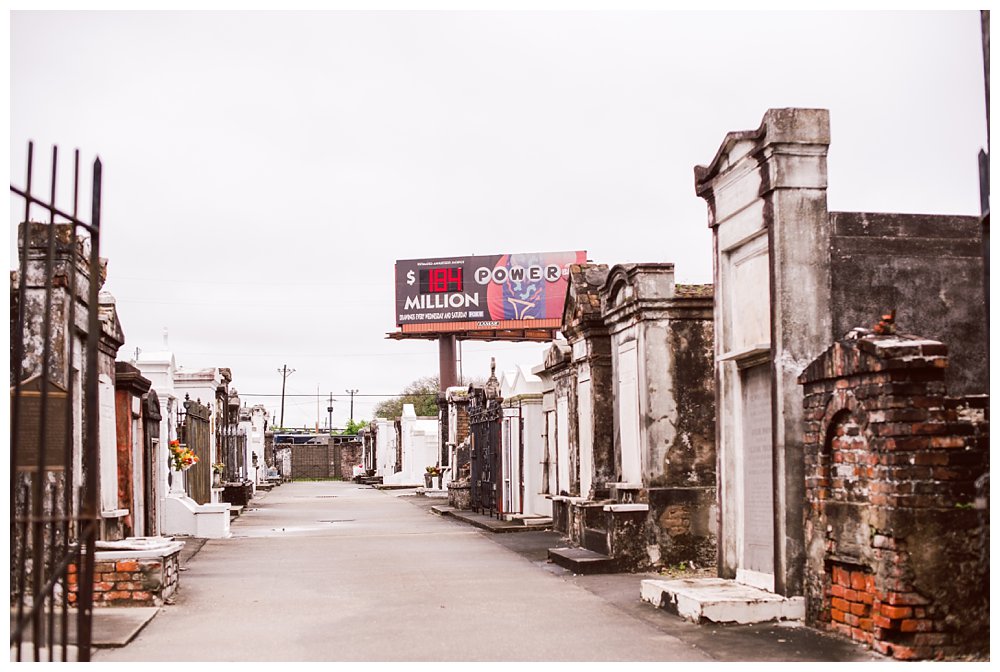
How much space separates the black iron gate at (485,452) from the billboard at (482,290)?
86.3 ft

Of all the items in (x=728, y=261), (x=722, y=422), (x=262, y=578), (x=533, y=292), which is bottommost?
(x=262, y=578)

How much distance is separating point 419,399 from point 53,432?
285 ft

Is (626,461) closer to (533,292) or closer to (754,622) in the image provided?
(754,622)

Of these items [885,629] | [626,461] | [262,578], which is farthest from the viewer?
[626,461]

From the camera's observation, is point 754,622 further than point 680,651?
Yes

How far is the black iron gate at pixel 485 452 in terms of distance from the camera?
24484mm

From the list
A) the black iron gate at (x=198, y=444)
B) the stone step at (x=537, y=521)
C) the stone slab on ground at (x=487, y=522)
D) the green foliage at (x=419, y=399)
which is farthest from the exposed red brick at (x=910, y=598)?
the green foliage at (x=419, y=399)

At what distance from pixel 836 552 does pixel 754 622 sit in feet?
3.39

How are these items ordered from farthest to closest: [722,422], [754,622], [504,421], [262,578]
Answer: [504,421]
[262,578]
[722,422]
[754,622]

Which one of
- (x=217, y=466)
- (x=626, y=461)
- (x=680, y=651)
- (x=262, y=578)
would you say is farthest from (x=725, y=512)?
(x=217, y=466)

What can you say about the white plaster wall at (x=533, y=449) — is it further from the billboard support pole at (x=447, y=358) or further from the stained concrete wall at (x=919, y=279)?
the billboard support pole at (x=447, y=358)

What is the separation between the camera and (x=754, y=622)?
30.9 feet

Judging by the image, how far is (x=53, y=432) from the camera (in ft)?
30.4

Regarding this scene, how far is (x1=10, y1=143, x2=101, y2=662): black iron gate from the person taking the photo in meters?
5.66
